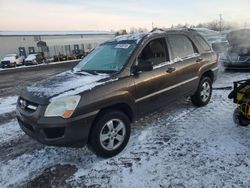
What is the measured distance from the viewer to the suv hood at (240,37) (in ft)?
37.3

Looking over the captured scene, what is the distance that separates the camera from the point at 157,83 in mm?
5137

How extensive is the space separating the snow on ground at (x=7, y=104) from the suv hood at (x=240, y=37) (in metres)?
8.53

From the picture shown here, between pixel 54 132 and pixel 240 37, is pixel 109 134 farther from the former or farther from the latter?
pixel 240 37

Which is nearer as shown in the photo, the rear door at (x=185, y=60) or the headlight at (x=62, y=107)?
the headlight at (x=62, y=107)

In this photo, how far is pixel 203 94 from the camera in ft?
22.0

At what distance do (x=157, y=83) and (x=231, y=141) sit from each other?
1.55 meters

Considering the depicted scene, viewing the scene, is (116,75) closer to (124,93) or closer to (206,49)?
(124,93)

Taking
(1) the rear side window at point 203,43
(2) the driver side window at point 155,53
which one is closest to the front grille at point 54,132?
(2) the driver side window at point 155,53

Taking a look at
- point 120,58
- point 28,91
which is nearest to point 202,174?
point 120,58

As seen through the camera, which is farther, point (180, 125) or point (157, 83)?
point (180, 125)

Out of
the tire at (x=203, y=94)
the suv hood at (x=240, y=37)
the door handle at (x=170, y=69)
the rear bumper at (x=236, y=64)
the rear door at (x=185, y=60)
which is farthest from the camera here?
the suv hood at (x=240, y=37)

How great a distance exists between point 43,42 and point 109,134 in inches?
1883

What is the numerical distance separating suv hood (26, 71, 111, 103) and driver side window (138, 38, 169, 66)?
0.86 metres

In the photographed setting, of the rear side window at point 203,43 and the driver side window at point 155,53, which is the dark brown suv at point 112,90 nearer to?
the driver side window at point 155,53
